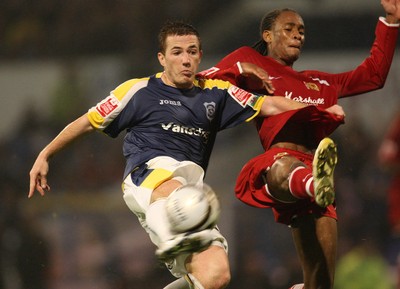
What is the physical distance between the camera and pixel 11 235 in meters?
6.70

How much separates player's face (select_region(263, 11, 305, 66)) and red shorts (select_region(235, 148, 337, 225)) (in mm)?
486

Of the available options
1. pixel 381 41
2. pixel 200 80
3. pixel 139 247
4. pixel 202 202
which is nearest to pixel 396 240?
pixel 139 247

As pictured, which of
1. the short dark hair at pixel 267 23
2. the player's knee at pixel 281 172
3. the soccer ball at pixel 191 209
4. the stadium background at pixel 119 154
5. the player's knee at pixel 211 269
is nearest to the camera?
the soccer ball at pixel 191 209

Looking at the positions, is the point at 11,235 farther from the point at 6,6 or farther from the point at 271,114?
the point at 271,114

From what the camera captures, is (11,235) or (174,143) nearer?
(174,143)

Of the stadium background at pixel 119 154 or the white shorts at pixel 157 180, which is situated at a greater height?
the white shorts at pixel 157 180

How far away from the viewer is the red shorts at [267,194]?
4.15 meters

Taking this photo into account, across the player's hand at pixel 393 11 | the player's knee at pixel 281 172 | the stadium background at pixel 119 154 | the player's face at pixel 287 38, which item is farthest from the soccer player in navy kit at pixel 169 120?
the stadium background at pixel 119 154

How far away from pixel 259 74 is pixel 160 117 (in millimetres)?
479

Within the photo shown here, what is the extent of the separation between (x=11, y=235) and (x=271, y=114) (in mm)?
3142

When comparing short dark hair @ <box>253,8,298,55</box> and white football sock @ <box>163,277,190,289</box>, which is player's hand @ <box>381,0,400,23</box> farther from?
white football sock @ <box>163,277,190,289</box>

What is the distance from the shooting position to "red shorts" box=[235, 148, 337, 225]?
13.6 ft

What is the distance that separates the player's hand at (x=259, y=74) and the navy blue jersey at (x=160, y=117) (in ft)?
0.29

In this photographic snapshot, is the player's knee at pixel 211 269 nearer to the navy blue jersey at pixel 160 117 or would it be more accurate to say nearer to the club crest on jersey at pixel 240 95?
the navy blue jersey at pixel 160 117
